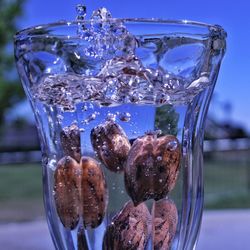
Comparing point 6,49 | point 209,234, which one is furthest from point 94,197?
point 6,49

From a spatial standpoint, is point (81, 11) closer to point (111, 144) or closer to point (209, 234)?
point (111, 144)

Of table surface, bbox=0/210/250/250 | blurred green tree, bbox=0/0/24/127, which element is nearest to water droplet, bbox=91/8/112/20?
table surface, bbox=0/210/250/250

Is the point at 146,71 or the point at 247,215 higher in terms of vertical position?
the point at 146,71

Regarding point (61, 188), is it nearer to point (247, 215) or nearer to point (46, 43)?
point (46, 43)

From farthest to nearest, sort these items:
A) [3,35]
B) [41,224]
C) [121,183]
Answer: [3,35] < [41,224] < [121,183]

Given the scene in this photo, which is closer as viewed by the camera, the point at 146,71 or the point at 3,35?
the point at 146,71

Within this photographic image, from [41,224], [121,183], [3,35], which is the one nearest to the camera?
[121,183]

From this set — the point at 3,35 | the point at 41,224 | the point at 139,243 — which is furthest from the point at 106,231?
the point at 3,35
